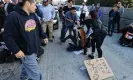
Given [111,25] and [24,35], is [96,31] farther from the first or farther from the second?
[111,25]

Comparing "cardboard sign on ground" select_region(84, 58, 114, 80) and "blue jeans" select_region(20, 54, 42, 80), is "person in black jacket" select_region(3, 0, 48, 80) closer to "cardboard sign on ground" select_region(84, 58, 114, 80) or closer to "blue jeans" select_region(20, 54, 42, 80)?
"blue jeans" select_region(20, 54, 42, 80)

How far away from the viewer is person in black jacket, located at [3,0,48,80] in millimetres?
3883

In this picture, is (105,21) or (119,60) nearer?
(119,60)

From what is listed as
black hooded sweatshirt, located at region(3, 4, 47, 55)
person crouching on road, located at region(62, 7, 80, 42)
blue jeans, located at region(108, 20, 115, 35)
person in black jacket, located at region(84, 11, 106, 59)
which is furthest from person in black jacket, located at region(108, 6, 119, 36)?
black hooded sweatshirt, located at region(3, 4, 47, 55)

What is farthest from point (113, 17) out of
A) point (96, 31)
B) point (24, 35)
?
point (24, 35)

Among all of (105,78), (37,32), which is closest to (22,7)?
(37,32)

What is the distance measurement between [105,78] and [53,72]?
4.65ft

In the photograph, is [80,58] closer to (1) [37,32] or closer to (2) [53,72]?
(2) [53,72]

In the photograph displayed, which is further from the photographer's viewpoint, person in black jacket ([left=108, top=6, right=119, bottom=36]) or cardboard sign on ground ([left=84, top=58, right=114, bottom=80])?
person in black jacket ([left=108, top=6, right=119, bottom=36])

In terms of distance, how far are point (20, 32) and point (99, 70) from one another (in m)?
2.87

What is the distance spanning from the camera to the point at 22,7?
13.2 feet

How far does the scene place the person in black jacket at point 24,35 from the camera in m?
3.88

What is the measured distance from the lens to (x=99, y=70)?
6227mm

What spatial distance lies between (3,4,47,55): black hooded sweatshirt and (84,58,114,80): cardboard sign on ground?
2309 millimetres
